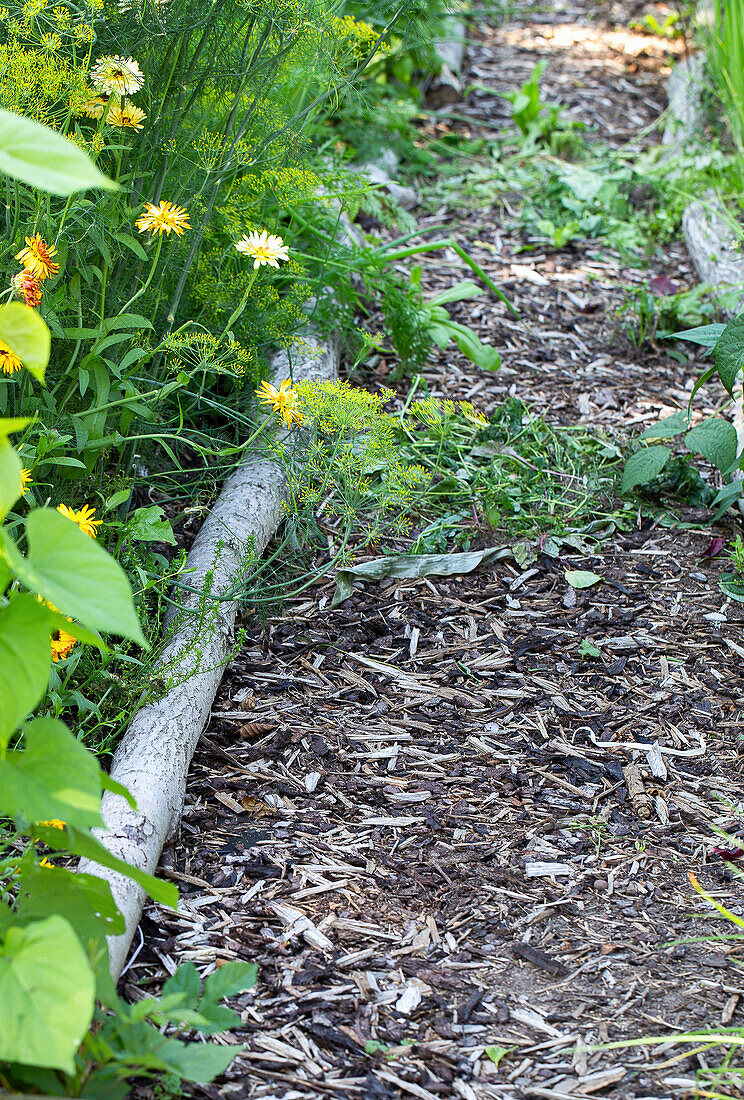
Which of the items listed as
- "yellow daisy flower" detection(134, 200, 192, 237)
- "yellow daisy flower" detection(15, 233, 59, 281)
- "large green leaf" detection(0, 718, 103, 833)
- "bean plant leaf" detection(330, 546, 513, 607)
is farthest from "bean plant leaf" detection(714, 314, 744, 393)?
"large green leaf" detection(0, 718, 103, 833)

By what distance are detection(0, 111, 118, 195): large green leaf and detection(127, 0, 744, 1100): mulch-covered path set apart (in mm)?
1142

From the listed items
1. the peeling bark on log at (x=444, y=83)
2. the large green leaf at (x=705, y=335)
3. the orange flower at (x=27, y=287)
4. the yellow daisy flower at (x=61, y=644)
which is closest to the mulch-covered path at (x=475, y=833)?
the yellow daisy flower at (x=61, y=644)

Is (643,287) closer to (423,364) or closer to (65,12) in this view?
(423,364)

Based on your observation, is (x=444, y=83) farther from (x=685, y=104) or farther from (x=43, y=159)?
(x=43, y=159)

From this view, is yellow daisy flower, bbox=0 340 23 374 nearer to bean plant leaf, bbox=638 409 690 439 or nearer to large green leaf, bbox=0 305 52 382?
large green leaf, bbox=0 305 52 382

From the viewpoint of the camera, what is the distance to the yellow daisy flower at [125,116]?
1.77 m

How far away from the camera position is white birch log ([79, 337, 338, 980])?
1.47m

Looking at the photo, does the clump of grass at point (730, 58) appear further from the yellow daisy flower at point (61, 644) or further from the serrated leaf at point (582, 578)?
the yellow daisy flower at point (61, 644)

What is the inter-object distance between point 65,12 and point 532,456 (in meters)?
1.66

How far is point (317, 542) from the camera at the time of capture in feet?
7.94

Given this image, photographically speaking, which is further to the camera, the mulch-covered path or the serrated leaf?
the serrated leaf

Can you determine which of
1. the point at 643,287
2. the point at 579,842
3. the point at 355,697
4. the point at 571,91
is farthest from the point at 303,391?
the point at 571,91

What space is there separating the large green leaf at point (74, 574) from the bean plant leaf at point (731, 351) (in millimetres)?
1673

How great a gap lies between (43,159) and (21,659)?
20.3 inches
